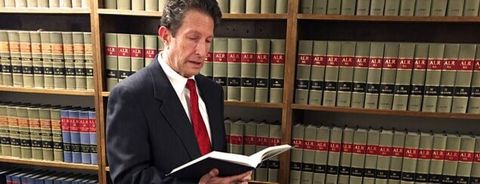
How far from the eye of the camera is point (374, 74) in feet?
5.16

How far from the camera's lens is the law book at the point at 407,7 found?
4.89ft

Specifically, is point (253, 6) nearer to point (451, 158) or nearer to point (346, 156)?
point (346, 156)

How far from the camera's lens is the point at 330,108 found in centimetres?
164

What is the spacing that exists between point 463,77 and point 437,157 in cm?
35

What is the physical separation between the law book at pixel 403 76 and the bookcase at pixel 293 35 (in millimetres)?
45

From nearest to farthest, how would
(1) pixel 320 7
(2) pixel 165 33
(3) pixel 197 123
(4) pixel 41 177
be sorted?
(2) pixel 165 33 → (3) pixel 197 123 → (1) pixel 320 7 → (4) pixel 41 177

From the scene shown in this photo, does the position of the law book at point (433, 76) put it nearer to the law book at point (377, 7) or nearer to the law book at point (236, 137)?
the law book at point (377, 7)

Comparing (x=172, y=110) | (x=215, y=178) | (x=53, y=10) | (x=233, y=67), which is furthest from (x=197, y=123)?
(x=53, y=10)

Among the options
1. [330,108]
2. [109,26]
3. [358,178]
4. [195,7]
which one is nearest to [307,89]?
[330,108]

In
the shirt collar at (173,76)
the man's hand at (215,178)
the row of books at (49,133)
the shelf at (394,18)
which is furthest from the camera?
the row of books at (49,133)

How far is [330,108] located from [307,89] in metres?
0.13

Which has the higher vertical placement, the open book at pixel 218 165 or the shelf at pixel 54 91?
the shelf at pixel 54 91

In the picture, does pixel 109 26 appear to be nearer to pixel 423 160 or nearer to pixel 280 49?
pixel 280 49

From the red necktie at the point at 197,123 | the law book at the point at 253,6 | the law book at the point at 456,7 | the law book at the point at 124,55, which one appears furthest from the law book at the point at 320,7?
the law book at the point at 124,55
